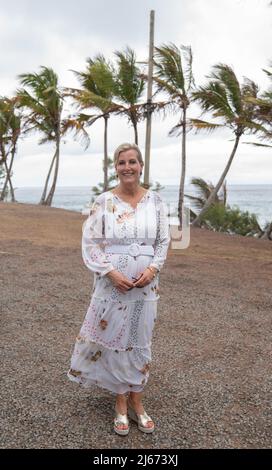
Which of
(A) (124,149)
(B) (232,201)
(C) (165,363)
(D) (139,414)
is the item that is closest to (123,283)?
(A) (124,149)

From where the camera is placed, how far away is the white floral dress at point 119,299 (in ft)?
8.75

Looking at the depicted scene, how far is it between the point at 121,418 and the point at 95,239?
120 centimetres

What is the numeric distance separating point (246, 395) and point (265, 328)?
1.79 meters

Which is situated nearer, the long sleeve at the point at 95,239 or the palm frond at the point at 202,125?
the long sleeve at the point at 95,239

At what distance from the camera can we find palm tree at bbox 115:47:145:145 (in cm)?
1697

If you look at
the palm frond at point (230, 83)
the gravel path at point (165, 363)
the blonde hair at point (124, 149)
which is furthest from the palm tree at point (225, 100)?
the blonde hair at point (124, 149)

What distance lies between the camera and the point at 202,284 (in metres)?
7.14

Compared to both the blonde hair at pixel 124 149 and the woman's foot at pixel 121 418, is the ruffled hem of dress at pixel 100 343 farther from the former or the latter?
the blonde hair at pixel 124 149

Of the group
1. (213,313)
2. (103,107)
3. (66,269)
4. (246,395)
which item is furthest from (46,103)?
(246,395)

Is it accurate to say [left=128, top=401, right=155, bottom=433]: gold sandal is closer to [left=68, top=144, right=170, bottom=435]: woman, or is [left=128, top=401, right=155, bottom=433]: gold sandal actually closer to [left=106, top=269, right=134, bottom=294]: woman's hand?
[left=68, top=144, right=170, bottom=435]: woman

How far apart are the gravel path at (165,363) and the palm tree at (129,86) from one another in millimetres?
10670

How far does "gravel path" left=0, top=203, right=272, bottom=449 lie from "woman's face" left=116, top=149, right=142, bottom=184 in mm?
1656

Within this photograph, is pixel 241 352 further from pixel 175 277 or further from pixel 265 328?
pixel 175 277

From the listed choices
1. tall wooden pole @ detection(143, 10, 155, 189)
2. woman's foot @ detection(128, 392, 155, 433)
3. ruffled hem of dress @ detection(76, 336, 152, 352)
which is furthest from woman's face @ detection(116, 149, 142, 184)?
tall wooden pole @ detection(143, 10, 155, 189)
